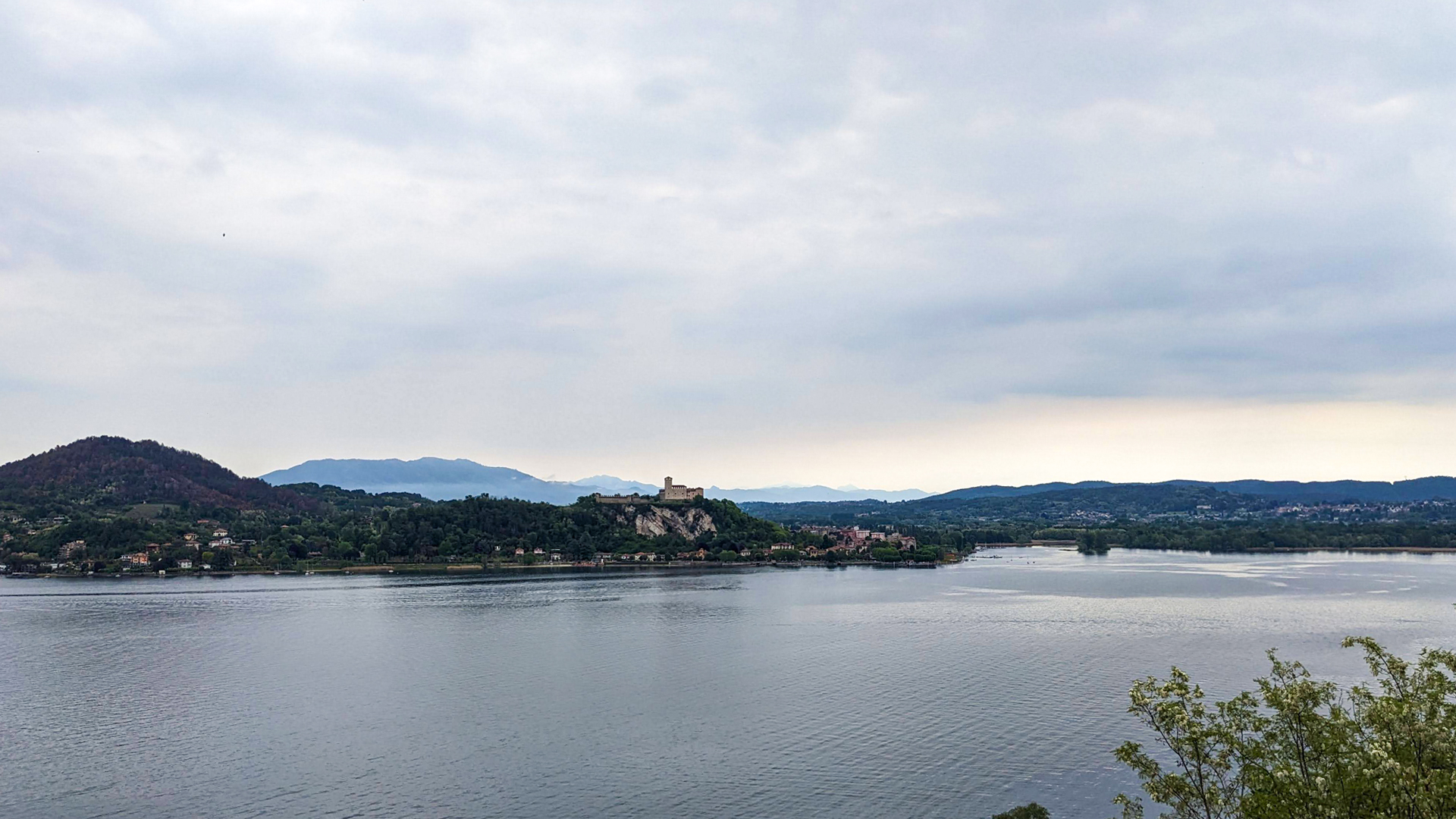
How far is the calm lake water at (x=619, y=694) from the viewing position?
29.0m

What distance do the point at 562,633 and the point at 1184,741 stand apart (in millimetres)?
54414

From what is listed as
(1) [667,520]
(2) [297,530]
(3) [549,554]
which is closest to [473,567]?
(3) [549,554]

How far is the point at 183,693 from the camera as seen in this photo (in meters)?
44.1

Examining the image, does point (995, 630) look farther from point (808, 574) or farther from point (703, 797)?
point (808, 574)

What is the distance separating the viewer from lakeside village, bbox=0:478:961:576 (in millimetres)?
125562

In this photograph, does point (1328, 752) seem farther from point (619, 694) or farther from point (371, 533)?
point (371, 533)

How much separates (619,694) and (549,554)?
338ft

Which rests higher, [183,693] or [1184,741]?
[1184,741]

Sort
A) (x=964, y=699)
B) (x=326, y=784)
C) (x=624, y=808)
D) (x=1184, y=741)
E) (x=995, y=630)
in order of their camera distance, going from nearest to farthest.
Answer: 1. (x=1184, y=741)
2. (x=624, y=808)
3. (x=326, y=784)
4. (x=964, y=699)
5. (x=995, y=630)

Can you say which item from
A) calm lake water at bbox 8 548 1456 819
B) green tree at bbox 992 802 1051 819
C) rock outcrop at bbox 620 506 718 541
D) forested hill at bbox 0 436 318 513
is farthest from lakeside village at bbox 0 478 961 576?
green tree at bbox 992 802 1051 819

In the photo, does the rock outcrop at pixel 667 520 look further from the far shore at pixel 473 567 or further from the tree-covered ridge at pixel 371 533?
the far shore at pixel 473 567

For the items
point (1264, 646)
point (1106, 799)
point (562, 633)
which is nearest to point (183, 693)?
point (562, 633)

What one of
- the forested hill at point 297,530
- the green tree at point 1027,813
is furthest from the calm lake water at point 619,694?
the forested hill at point 297,530

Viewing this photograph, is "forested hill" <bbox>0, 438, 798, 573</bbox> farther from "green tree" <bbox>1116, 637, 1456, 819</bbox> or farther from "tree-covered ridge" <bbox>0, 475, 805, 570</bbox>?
"green tree" <bbox>1116, 637, 1456, 819</bbox>
